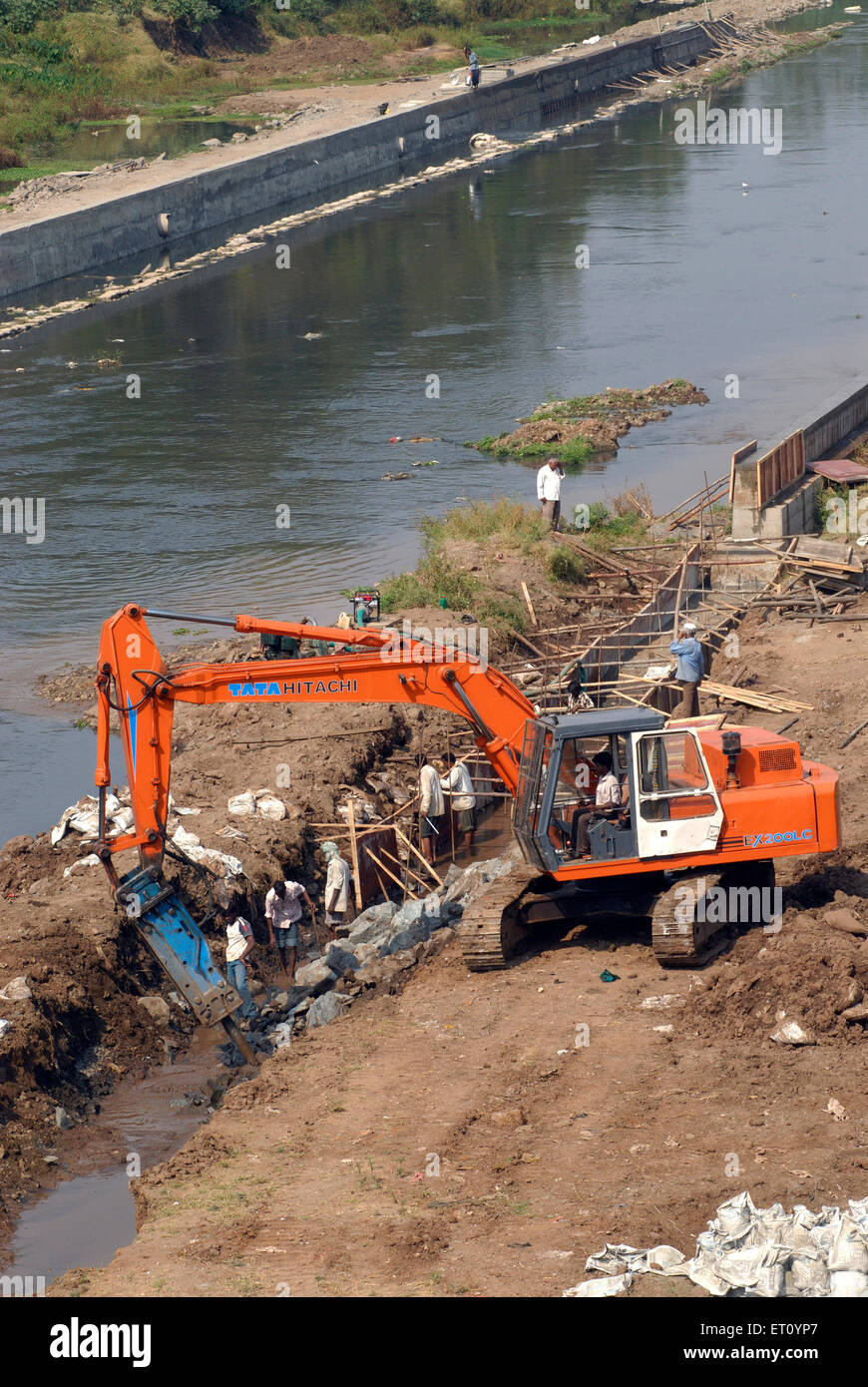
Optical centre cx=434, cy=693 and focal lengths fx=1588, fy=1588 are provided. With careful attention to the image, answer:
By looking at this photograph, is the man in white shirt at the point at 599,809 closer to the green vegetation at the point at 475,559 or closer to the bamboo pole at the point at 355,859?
the bamboo pole at the point at 355,859

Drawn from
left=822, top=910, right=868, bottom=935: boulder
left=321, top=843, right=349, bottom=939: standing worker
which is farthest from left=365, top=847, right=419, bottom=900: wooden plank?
left=822, top=910, right=868, bottom=935: boulder

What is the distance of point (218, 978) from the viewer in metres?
13.2

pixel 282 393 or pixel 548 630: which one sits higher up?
pixel 282 393

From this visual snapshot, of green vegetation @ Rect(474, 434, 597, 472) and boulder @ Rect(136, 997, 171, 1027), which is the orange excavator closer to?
boulder @ Rect(136, 997, 171, 1027)

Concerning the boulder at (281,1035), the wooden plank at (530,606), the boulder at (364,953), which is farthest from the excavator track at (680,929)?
the wooden plank at (530,606)

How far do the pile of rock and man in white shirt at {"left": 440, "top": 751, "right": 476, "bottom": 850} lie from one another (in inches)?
56.2

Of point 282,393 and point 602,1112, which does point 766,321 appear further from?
point 602,1112

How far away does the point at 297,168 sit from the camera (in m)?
54.1

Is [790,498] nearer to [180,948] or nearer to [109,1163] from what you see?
[180,948]

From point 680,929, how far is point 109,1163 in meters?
5.08

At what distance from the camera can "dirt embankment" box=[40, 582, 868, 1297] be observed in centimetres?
1013

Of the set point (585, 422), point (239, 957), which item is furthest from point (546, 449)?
point (239, 957)
